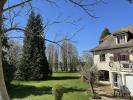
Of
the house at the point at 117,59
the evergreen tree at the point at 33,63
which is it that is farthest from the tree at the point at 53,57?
the house at the point at 117,59

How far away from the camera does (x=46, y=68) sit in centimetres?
5178

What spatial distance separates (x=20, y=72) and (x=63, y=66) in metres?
33.4

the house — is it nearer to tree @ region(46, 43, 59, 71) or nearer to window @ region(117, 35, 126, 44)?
window @ region(117, 35, 126, 44)

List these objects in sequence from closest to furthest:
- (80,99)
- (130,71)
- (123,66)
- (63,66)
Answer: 1. (80,99)
2. (130,71)
3. (123,66)
4. (63,66)

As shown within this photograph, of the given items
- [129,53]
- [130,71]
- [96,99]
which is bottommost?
[96,99]

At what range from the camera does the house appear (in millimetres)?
31984

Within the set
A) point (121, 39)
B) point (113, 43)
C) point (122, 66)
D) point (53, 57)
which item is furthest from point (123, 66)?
point (53, 57)

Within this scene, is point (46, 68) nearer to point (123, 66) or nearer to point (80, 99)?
point (123, 66)

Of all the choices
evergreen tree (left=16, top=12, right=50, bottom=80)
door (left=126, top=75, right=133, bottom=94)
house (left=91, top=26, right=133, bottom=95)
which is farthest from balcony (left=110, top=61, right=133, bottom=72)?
evergreen tree (left=16, top=12, right=50, bottom=80)

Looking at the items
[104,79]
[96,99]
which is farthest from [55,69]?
[96,99]

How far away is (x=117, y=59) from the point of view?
34.9 m

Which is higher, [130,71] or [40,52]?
Answer: [40,52]

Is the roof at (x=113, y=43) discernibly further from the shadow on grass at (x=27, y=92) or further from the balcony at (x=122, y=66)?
the shadow on grass at (x=27, y=92)

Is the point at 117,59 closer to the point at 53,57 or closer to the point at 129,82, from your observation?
the point at 129,82
